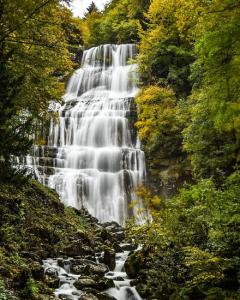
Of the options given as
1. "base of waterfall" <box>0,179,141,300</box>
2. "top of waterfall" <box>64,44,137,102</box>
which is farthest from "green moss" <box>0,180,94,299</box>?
"top of waterfall" <box>64,44,137,102</box>

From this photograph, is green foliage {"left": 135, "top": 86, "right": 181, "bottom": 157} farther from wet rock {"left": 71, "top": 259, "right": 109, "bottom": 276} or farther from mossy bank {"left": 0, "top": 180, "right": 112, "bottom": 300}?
A: wet rock {"left": 71, "top": 259, "right": 109, "bottom": 276}

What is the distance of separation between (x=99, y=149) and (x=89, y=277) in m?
17.9

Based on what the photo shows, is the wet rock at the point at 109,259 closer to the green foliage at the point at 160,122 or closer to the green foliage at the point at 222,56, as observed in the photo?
the green foliage at the point at 222,56

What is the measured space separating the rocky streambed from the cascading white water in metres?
11.6

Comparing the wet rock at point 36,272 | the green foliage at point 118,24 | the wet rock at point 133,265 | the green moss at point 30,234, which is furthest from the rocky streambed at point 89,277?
the green foliage at point 118,24

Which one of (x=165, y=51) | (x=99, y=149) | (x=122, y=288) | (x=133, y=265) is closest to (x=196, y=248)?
(x=122, y=288)

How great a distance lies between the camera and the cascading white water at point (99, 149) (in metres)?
24.7

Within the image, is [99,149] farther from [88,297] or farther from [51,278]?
[88,297]

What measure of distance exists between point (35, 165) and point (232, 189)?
18051 mm

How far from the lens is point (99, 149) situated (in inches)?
1096

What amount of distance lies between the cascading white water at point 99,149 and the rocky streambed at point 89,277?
1159 cm

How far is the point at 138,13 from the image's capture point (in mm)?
42375

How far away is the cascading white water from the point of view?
2467 cm

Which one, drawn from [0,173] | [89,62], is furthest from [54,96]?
[89,62]
